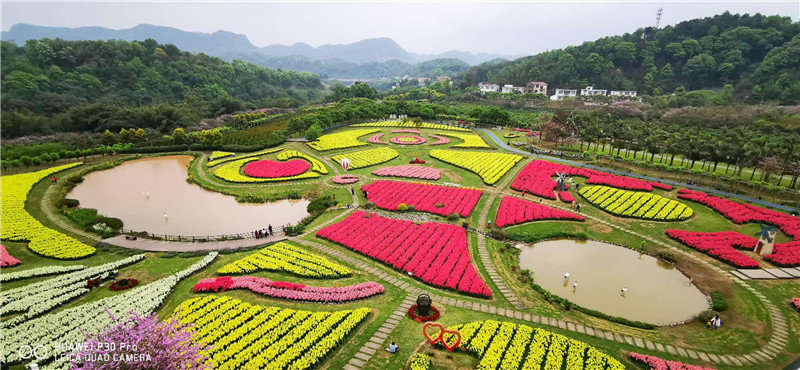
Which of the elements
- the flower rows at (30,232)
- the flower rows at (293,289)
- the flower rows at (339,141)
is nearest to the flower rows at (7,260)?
the flower rows at (30,232)

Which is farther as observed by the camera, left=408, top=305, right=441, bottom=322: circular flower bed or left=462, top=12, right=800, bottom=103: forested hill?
left=462, top=12, right=800, bottom=103: forested hill

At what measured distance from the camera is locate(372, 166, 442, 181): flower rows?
172 ft

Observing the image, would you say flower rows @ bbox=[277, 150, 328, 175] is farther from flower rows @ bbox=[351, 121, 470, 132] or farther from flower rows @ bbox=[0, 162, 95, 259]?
flower rows @ bbox=[351, 121, 470, 132]

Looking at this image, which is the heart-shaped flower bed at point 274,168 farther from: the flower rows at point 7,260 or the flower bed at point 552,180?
the flower bed at point 552,180

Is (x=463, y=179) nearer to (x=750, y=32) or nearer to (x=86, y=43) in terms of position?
(x=86, y=43)

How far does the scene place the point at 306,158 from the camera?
62.2m

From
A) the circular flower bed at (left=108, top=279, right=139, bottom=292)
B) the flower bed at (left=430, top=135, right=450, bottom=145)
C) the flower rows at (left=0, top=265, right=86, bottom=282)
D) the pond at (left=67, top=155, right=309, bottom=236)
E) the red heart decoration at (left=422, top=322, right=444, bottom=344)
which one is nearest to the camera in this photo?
the red heart decoration at (left=422, top=322, right=444, bottom=344)

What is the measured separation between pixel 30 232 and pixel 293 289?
28815mm

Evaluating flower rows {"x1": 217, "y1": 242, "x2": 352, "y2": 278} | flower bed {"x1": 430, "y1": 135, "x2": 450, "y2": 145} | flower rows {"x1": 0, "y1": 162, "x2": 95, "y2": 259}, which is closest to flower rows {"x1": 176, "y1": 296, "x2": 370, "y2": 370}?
flower rows {"x1": 217, "y1": 242, "x2": 352, "y2": 278}

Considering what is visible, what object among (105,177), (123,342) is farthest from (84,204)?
(123,342)

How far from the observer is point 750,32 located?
126625mm

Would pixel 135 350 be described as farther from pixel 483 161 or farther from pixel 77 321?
pixel 483 161

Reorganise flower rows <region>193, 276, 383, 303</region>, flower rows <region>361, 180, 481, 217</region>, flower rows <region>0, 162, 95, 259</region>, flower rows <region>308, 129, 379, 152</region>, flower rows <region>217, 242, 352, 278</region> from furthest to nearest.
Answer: flower rows <region>308, 129, 379, 152</region> → flower rows <region>361, 180, 481, 217</region> → flower rows <region>0, 162, 95, 259</region> → flower rows <region>217, 242, 352, 278</region> → flower rows <region>193, 276, 383, 303</region>

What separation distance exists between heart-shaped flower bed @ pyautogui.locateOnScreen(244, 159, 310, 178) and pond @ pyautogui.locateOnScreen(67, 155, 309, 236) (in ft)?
24.4
